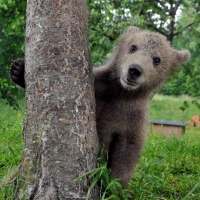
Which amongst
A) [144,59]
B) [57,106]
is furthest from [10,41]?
[57,106]

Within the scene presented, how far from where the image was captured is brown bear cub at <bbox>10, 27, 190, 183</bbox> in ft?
15.0

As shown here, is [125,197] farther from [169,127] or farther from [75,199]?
[169,127]

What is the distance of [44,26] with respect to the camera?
3.71 meters

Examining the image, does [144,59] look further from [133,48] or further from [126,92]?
[126,92]

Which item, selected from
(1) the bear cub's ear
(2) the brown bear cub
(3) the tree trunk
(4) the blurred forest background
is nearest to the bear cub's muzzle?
(2) the brown bear cub

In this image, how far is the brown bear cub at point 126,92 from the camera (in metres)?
4.56

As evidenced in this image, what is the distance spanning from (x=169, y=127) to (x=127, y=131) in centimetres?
535

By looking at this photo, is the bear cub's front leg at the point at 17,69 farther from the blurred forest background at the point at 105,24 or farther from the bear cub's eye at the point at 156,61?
the blurred forest background at the point at 105,24

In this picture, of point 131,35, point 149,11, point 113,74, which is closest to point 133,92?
point 113,74

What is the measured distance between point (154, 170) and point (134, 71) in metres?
1.44

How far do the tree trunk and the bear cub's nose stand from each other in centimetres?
74

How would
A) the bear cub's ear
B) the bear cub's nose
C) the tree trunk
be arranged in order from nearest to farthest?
the tree trunk, the bear cub's nose, the bear cub's ear

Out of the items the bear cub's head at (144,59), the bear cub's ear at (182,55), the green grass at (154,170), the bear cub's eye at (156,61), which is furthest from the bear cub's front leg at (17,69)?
the bear cub's ear at (182,55)

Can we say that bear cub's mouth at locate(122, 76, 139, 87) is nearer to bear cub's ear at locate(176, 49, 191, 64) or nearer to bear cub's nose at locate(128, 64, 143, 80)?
bear cub's nose at locate(128, 64, 143, 80)
